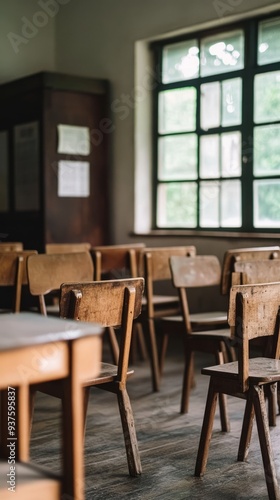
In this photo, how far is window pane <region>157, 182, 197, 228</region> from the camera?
21.2 feet

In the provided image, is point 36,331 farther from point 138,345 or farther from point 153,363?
point 138,345

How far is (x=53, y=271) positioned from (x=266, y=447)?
1500 mm

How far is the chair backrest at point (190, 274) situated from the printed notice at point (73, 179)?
2660 mm

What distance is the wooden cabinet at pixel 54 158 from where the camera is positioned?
6535mm

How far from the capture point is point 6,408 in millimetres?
1806

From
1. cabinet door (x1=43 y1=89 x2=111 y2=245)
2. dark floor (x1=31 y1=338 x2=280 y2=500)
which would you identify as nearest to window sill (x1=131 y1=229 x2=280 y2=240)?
cabinet door (x1=43 y1=89 x2=111 y2=245)

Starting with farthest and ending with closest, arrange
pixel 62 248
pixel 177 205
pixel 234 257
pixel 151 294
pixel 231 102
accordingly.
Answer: pixel 177 205
pixel 231 102
pixel 62 248
pixel 151 294
pixel 234 257

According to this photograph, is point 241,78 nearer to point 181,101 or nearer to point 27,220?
point 181,101

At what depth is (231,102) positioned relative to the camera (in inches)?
238

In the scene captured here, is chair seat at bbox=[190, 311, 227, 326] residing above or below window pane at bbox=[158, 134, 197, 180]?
below

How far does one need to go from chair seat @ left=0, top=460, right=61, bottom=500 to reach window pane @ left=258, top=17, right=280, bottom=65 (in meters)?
4.68

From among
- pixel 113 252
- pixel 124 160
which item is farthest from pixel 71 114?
pixel 113 252

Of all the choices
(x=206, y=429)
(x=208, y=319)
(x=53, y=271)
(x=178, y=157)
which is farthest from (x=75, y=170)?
(x=206, y=429)

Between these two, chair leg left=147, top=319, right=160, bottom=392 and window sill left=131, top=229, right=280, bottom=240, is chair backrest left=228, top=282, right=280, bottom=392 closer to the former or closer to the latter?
chair leg left=147, top=319, right=160, bottom=392
